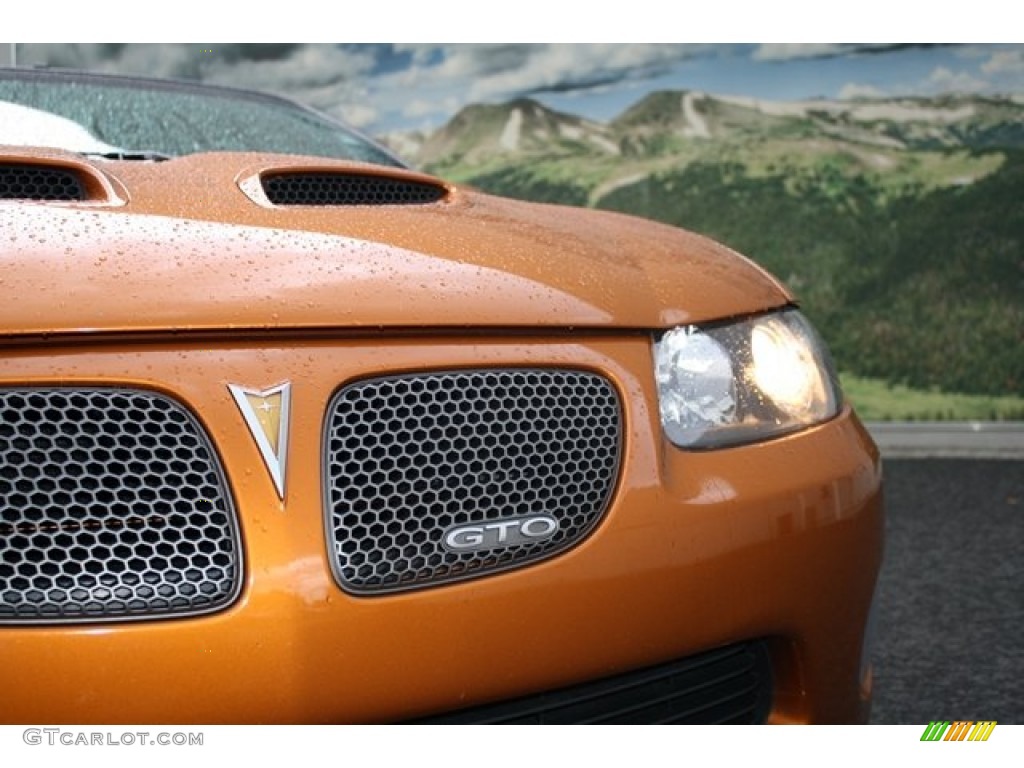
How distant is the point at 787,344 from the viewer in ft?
6.04

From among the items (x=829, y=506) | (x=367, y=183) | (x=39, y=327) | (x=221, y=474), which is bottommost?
(x=829, y=506)

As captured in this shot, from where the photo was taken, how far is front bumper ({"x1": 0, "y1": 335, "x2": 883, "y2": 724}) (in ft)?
4.14

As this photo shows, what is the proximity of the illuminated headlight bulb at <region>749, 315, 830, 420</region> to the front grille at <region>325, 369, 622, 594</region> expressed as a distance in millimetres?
321

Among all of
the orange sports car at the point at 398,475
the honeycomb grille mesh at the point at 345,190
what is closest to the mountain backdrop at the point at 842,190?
the honeycomb grille mesh at the point at 345,190

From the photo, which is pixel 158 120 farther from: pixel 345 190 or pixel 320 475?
pixel 320 475

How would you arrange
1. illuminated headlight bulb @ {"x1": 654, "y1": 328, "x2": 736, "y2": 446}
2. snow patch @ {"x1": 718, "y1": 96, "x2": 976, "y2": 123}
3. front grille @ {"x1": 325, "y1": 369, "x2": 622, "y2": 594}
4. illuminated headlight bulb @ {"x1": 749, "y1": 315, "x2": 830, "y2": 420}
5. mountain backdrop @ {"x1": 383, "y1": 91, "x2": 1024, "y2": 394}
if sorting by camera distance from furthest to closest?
1. snow patch @ {"x1": 718, "y1": 96, "x2": 976, "y2": 123}
2. mountain backdrop @ {"x1": 383, "y1": 91, "x2": 1024, "y2": 394}
3. illuminated headlight bulb @ {"x1": 749, "y1": 315, "x2": 830, "y2": 420}
4. illuminated headlight bulb @ {"x1": 654, "y1": 328, "x2": 736, "y2": 446}
5. front grille @ {"x1": 325, "y1": 369, "x2": 622, "y2": 594}

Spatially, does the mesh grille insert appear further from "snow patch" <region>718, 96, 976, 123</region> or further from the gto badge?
"snow patch" <region>718, 96, 976, 123</region>

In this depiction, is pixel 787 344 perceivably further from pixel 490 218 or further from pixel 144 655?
pixel 144 655

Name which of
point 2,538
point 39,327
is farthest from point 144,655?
point 39,327

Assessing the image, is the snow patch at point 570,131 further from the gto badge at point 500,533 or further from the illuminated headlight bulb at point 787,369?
the gto badge at point 500,533

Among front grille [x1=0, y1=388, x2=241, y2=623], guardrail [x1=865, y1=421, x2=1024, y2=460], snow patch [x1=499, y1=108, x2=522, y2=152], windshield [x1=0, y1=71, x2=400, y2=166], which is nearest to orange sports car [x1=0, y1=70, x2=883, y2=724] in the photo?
front grille [x1=0, y1=388, x2=241, y2=623]

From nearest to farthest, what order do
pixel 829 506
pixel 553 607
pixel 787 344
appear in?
pixel 553 607 < pixel 829 506 < pixel 787 344
